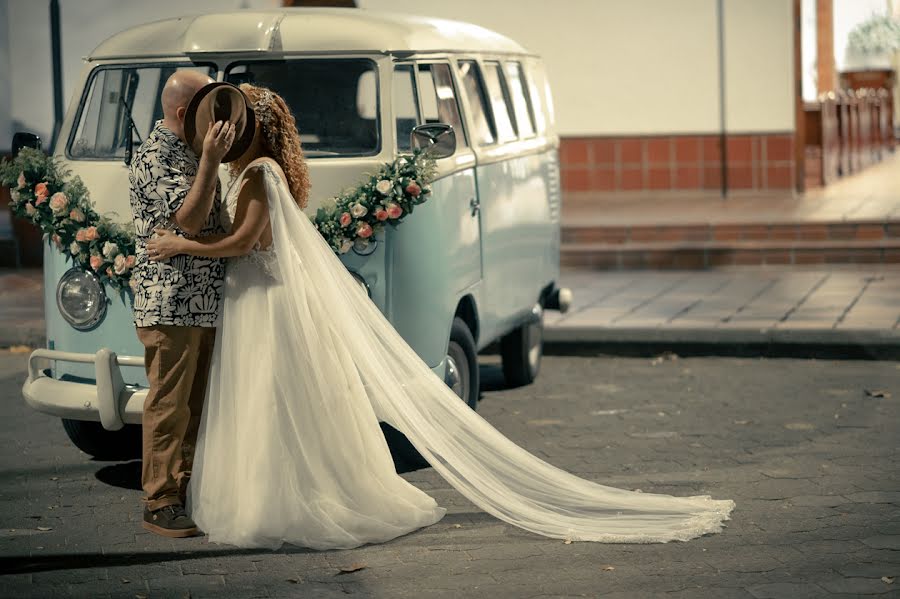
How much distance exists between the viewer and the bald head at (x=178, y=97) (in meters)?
5.67

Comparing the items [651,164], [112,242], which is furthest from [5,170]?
[651,164]

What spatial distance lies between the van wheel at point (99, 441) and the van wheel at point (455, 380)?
126 centimetres

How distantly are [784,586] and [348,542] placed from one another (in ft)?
5.23

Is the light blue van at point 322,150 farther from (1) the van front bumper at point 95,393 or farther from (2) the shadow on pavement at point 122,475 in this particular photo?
(2) the shadow on pavement at point 122,475

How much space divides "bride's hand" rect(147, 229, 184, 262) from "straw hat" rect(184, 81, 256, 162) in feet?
1.16

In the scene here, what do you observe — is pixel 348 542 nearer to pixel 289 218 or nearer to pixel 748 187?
pixel 289 218

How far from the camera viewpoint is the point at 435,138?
21.6ft

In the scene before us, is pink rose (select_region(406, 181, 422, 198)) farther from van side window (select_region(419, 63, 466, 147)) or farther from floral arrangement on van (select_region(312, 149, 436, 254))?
van side window (select_region(419, 63, 466, 147))

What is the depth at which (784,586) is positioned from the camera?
4.95m

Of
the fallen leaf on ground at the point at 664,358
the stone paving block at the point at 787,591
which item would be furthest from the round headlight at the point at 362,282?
the fallen leaf on ground at the point at 664,358

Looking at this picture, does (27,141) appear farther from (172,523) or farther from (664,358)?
(664,358)

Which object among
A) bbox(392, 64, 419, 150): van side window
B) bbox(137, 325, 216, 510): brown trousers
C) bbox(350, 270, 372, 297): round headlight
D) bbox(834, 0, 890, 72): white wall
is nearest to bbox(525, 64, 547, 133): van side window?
bbox(392, 64, 419, 150): van side window

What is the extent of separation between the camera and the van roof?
6.70 m

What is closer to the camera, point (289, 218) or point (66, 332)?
point (289, 218)
